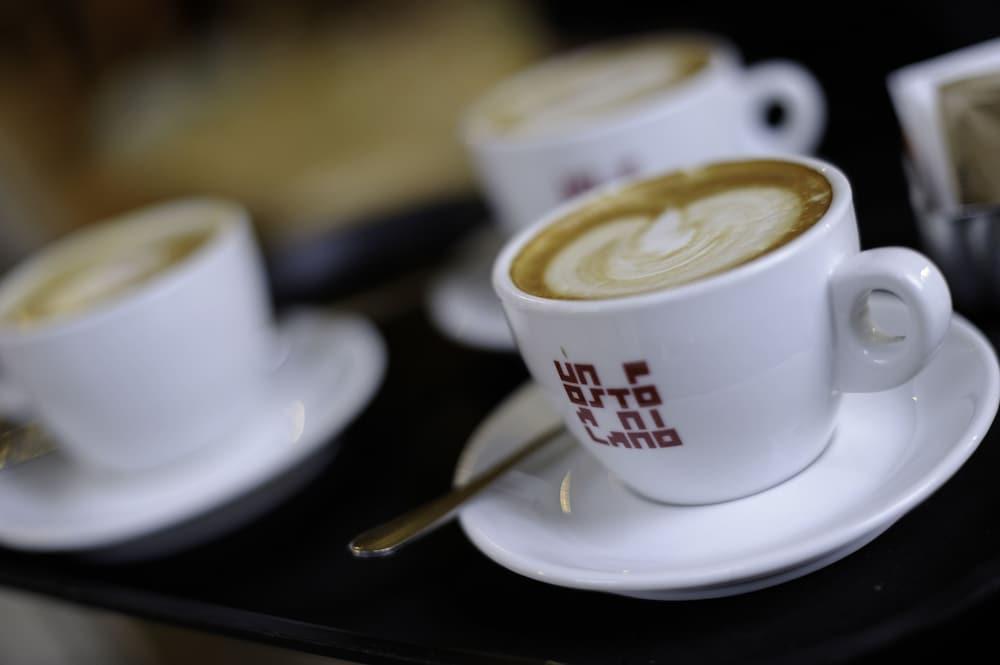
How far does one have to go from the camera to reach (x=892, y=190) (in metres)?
0.75

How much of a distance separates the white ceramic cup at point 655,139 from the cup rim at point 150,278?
0.71ft

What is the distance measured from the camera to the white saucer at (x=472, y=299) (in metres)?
0.74

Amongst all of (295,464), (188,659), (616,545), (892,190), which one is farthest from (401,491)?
(892,190)

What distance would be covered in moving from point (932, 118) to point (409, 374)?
0.42 metres

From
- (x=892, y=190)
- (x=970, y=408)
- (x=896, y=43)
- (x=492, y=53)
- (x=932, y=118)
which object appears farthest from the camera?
(x=492, y=53)

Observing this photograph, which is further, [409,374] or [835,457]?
[409,374]

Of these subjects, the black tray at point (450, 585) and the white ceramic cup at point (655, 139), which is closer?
the black tray at point (450, 585)

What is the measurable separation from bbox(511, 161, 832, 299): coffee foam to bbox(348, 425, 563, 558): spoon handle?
11cm

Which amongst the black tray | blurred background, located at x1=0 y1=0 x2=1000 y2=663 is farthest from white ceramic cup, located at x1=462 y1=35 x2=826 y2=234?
blurred background, located at x1=0 y1=0 x2=1000 y2=663

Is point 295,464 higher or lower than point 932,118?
lower

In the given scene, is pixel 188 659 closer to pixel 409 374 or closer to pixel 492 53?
pixel 409 374

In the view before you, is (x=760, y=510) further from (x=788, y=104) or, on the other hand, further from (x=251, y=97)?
(x=251, y=97)

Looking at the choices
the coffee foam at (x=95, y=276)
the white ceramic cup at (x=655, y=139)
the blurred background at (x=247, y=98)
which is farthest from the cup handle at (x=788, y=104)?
the blurred background at (x=247, y=98)

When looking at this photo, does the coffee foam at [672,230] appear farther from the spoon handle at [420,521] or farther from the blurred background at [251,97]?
the blurred background at [251,97]
